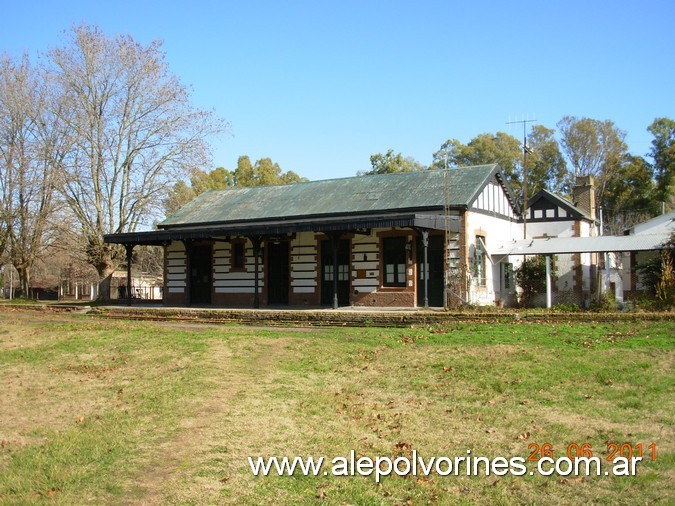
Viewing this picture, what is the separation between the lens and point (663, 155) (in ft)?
183

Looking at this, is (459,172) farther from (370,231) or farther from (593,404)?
(593,404)

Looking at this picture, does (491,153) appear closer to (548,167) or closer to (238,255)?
(548,167)

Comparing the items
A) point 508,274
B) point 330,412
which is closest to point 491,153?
point 508,274

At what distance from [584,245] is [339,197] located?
398 inches

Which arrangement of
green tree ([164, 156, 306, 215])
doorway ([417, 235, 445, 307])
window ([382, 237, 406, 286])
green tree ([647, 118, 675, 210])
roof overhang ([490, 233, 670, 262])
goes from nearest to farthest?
roof overhang ([490, 233, 670, 262]) → doorway ([417, 235, 445, 307]) → window ([382, 237, 406, 286]) → green tree ([647, 118, 675, 210]) → green tree ([164, 156, 306, 215])

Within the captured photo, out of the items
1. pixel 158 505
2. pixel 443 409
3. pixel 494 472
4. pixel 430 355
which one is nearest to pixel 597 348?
pixel 430 355

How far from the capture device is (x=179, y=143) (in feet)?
118

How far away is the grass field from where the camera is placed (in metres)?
6.43

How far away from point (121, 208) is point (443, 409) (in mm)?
30303
